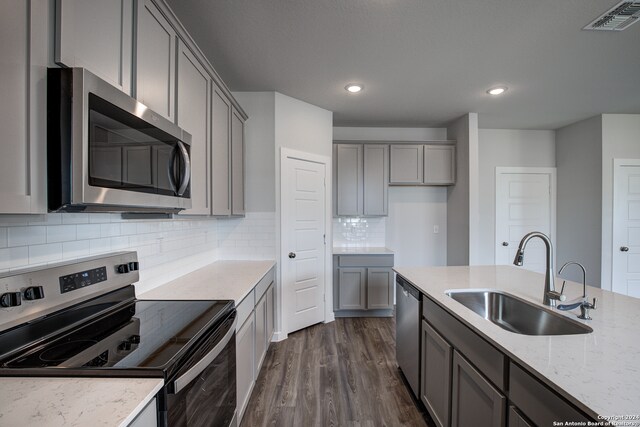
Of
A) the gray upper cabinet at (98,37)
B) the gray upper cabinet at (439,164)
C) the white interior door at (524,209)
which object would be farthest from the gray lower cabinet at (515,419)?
the white interior door at (524,209)

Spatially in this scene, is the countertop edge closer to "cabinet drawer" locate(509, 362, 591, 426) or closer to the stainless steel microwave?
the stainless steel microwave

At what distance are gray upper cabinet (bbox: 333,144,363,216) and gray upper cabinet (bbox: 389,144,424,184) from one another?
0.46m

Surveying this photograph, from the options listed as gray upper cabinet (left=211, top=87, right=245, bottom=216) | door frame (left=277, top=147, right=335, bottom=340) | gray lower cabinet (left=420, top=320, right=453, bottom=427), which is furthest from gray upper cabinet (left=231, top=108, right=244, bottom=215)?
gray lower cabinet (left=420, top=320, right=453, bottom=427)

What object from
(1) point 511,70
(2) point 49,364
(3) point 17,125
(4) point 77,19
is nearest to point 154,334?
(2) point 49,364

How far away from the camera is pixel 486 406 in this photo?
3.85ft

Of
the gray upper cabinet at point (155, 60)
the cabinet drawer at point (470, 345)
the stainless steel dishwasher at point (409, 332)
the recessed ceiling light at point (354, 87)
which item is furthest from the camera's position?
the recessed ceiling light at point (354, 87)

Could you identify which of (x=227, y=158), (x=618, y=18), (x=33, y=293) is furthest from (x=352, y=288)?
(x=618, y=18)

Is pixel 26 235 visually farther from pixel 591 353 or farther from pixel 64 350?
pixel 591 353

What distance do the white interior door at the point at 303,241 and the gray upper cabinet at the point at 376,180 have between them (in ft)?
2.42

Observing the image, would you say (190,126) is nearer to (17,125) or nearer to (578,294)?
(17,125)

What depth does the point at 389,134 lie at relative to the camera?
4191 millimetres

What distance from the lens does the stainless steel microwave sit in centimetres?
81

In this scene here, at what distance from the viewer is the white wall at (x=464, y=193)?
3580mm

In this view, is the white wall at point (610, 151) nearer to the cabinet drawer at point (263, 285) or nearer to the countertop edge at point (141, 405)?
the cabinet drawer at point (263, 285)
